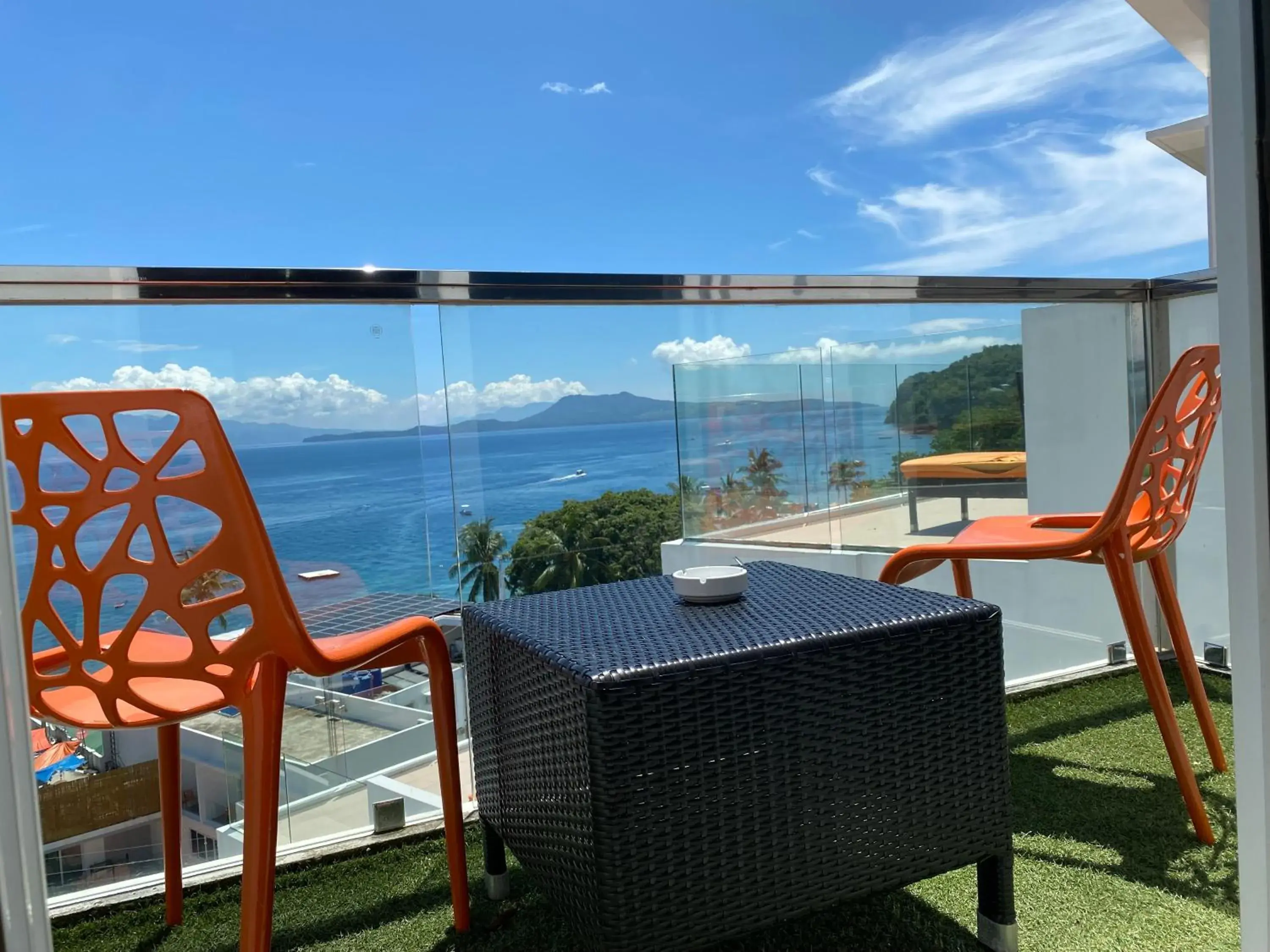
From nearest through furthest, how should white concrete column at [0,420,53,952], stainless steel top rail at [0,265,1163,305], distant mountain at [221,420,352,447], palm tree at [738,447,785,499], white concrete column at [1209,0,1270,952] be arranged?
white concrete column at [0,420,53,952] → white concrete column at [1209,0,1270,952] → stainless steel top rail at [0,265,1163,305] → distant mountain at [221,420,352,447] → palm tree at [738,447,785,499]

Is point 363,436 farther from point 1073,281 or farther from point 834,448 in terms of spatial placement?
point 1073,281

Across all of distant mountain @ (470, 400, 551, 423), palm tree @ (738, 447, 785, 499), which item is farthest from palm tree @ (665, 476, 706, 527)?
distant mountain @ (470, 400, 551, 423)

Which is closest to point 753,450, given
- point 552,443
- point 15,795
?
point 552,443

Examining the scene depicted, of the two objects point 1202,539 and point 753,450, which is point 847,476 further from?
point 1202,539

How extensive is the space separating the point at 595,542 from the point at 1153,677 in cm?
116

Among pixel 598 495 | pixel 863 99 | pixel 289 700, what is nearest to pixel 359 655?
pixel 289 700

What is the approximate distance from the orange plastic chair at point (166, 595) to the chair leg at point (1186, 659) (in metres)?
1.63

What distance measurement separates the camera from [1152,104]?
38969mm

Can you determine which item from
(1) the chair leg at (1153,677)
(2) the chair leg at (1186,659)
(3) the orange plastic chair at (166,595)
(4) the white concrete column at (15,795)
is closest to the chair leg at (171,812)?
(3) the orange plastic chair at (166,595)

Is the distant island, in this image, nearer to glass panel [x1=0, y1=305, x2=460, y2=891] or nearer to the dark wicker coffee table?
Answer: glass panel [x1=0, y1=305, x2=460, y2=891]

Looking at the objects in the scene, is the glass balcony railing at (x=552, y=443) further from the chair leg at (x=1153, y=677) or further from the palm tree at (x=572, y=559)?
the chair leg at (x=1153, y=677)

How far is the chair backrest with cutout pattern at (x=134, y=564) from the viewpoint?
113 cm

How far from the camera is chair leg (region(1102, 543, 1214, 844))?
1.72 meters

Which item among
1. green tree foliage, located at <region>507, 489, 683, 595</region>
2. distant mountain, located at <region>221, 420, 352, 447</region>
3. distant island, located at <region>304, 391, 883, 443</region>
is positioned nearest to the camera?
distant mountain, located at <region>221, 420, 352, 447</region>
